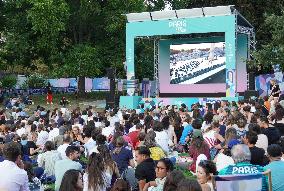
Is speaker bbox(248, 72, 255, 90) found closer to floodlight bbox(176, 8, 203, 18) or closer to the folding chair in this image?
floodlight bbox(176, 8, 203, 18)

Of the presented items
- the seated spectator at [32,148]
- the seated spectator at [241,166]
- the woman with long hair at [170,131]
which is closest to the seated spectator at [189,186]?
the seated spectator at [241,166]

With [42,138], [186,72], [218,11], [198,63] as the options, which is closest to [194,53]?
[198,63]

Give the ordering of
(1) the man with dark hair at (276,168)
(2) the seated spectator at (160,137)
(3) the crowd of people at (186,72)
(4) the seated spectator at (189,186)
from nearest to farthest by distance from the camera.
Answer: (4) the seated spectator at (189,186) → (1) the man with dark hair at (276,168) → (2) the seated spectator at (160,137) → (3) the crowd of people at (186,72)

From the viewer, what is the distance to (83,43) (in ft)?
126

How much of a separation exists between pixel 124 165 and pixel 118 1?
29.1 meters

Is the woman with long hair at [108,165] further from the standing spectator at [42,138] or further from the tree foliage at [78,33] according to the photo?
the tree foliage at [78,33]

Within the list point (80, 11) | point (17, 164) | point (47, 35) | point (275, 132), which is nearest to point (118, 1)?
point (80, 11)

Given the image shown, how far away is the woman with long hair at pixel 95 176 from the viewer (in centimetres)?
675

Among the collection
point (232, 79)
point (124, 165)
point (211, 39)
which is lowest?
point (124, 165)

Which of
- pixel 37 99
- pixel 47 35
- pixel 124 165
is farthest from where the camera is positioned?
pixel 37 99

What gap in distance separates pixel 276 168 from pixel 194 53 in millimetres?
24447

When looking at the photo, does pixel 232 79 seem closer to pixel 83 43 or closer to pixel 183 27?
pixel 183 27

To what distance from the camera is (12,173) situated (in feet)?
19.6

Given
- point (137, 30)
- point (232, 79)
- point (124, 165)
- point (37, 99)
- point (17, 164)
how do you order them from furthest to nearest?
point (37, 99), point (137, 30), point (232, 79), point (124, 165), point (17, 164)
